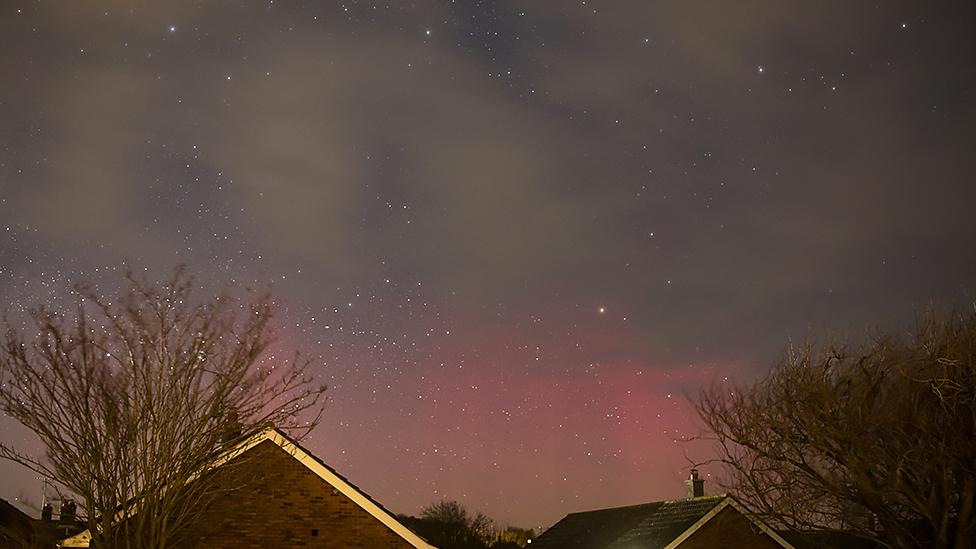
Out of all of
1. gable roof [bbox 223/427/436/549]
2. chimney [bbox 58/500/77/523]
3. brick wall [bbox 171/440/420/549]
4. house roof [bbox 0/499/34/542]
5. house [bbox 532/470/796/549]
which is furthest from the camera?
house [bbox 532/470/796/549]

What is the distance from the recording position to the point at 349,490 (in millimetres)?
25984

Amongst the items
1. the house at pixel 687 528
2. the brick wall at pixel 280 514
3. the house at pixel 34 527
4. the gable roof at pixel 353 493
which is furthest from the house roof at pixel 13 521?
the house at pixel 687 528

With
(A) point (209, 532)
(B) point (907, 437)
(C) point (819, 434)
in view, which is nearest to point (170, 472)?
(A) point (209, 532)

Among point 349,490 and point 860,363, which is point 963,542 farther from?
point 349,490

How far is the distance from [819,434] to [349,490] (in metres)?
12.6

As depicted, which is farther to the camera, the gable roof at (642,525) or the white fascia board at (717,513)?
the gable roof at (642,525)

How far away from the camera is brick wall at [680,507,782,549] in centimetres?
3309

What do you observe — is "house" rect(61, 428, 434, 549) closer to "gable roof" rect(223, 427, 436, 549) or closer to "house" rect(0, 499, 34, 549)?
"gable roof" rect(223, 427, 436, 549)

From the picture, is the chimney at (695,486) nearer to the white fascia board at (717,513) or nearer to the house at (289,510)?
the white fascia board at (717,513)

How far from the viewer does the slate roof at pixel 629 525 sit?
111 feet

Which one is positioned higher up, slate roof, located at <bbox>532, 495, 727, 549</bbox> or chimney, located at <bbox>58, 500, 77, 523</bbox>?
slate roof, located at <bbox>532, 495, 727, 549</bbox>

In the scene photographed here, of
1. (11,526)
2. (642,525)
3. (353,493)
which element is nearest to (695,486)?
(642,525)

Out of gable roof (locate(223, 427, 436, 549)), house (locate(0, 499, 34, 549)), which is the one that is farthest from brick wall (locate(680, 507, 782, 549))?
house (locate(0, 499, 34, 549))

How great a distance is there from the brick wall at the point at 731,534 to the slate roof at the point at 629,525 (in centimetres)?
50
